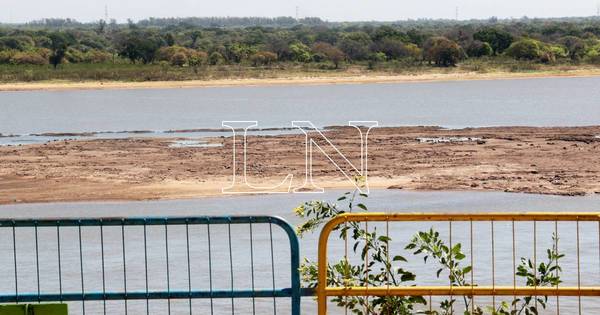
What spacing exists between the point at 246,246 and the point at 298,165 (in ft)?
32.8

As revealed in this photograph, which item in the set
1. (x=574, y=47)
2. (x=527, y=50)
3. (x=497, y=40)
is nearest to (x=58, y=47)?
(x=497, y=40)

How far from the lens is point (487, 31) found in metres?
95.7

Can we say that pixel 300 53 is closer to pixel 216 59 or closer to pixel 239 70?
pixel 216 59

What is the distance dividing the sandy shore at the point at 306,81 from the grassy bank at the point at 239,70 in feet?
2.53

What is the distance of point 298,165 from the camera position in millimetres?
26141

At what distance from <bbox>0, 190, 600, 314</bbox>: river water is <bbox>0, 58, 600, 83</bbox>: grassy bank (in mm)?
47553

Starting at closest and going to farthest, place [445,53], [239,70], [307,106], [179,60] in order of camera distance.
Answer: [307,106] < [239,70] < [179,60] < [445,53]

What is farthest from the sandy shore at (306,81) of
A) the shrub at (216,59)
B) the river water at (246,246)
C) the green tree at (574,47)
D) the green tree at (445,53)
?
the river water at (246,246)

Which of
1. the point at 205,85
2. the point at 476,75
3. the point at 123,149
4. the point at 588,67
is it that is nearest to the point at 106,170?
the point at 123,149

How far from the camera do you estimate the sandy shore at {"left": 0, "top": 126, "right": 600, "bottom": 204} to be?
75.7 feet

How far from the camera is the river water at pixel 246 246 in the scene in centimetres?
1352

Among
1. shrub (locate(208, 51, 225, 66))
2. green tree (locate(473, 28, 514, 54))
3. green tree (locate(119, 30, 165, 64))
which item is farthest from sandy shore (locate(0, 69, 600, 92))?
green tree (locate(119, 30, 165, 64))

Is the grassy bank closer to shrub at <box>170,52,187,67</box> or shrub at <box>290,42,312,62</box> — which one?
shrub at <box>170,52,187,67</box>

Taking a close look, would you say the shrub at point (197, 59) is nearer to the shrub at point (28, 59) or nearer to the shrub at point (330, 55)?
the shrub at point (330, 55)
